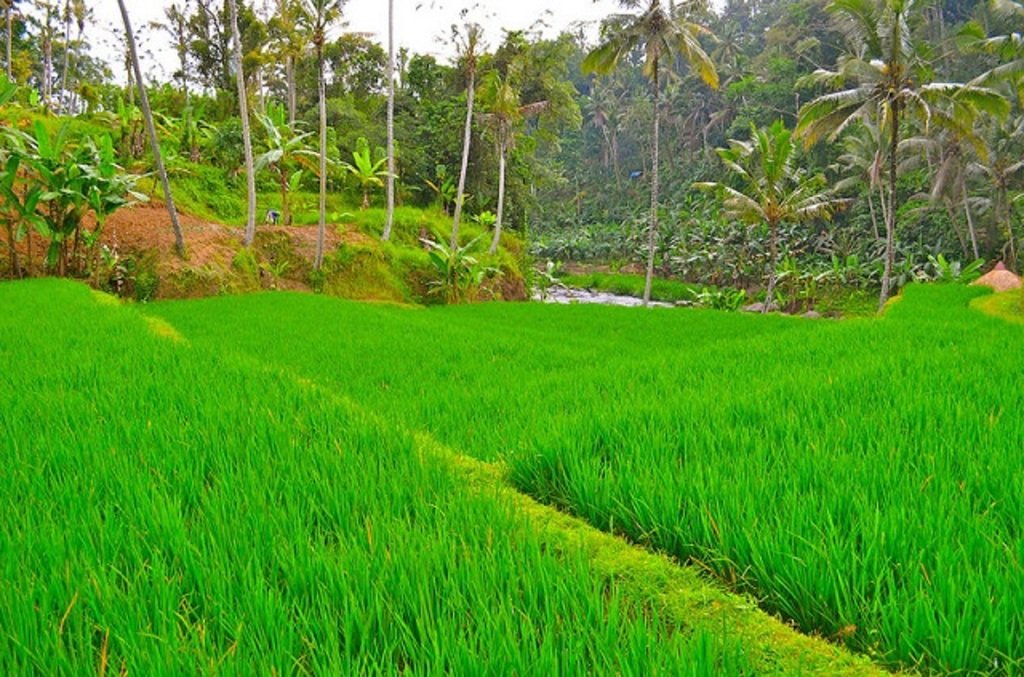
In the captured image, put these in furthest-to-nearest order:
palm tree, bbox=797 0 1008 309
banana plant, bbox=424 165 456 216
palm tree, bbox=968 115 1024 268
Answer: palm tree, bbox=968 115 1024 268 < banana plant, bbox=424 165 456 216 < palm tree, bbox=797 0 1008 309

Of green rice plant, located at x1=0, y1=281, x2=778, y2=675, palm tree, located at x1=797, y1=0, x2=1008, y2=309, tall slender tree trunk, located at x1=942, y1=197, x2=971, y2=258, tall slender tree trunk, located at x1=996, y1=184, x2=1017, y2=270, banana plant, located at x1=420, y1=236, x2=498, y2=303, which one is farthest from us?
tall slender tree trunk, located at x1=942, y1=197, x2=971, y2=258

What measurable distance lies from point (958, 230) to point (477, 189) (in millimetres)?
19824

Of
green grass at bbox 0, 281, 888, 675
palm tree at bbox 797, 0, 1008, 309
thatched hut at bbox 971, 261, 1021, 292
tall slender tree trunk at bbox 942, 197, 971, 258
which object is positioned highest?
palm tree at bbox 797, 0, 1008, 309

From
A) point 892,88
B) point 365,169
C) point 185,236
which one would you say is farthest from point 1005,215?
point 185,236

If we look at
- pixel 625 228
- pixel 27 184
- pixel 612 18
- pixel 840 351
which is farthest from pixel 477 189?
pixel 625 228

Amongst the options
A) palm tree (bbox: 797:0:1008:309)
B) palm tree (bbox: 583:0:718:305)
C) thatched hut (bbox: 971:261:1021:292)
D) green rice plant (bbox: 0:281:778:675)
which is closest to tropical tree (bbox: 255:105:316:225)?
palm tree (bbox: 583:0:718:305)

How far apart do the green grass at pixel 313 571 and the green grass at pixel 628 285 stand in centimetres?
2951

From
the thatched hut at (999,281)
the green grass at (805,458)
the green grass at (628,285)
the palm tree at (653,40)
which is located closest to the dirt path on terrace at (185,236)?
the green grass at (805,458)

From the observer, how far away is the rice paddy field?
1108 mm

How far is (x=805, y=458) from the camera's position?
2074mm

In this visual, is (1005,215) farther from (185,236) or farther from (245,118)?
(185,236)

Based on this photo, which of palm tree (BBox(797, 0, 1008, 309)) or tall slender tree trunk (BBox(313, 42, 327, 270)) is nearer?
palm tree (BBox(797, 0, 1008, 309))

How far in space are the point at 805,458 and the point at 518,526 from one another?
1.08 m

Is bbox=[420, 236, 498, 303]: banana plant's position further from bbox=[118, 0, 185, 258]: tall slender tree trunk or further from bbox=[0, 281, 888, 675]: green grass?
bbox=[0, 281, 888, 675]: green grass
